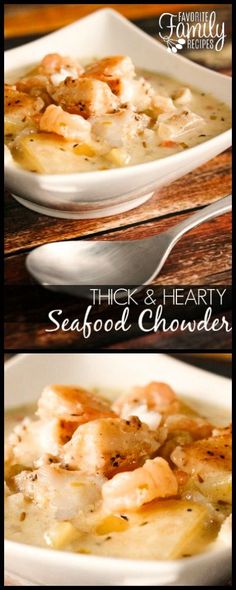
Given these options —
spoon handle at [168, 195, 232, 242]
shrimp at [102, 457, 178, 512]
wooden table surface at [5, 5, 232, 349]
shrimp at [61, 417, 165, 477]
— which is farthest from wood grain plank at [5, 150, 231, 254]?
shrimp at [102, 457, 178, 512]

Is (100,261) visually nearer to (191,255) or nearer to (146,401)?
(191,255)

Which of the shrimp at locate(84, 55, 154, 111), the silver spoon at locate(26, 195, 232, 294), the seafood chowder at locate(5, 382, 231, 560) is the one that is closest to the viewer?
the seafood chowder at locate(5, 382, 231, 560)

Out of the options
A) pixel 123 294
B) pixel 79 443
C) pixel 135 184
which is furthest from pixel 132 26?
pixel 79 443

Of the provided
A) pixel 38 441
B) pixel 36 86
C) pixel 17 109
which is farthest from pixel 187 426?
pixel 36 86

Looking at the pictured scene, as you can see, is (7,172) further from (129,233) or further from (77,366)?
(77,366)

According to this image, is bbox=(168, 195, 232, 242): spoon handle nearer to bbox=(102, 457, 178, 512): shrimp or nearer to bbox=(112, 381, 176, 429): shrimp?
bbox=(112, 381, 176, 429): shrimp

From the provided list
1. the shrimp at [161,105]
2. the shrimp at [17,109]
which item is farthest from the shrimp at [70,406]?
the shrimp at [161,105]

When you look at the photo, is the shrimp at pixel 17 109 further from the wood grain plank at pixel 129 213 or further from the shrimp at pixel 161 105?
the shrimp at pixel 161 105
